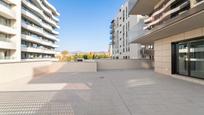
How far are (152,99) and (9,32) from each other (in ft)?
106

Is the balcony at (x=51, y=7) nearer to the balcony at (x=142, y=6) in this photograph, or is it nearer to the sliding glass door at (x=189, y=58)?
the balcony at (x=142, y=6)

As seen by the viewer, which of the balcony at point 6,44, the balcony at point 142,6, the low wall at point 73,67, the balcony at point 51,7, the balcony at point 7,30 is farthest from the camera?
the balcony at point 51,7

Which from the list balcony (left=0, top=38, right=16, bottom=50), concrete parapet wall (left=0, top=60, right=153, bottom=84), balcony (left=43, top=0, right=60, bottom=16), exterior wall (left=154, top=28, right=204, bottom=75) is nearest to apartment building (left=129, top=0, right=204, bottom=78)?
exterior wall (left=154, top=28, right=204, bottom=75)

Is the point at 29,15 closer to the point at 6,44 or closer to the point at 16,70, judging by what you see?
the point at 6,44

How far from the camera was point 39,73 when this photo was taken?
17.8 m

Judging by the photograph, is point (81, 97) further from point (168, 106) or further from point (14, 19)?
point (14, 19)

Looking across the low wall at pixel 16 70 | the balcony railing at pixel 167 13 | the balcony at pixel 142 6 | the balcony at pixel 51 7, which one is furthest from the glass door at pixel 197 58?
the balcony at pixel 51 7

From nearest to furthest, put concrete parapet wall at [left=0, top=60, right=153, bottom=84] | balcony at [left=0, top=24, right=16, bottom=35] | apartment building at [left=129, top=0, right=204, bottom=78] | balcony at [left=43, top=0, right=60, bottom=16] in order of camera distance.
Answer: apartment building at [left=129, top=0, right=204, bottom=78] < concrete parapet wall at [left=0, top=60, right=153, bottom=84] < balcony at [left=0, top=24, right=16, bottom=35] < balcony at [left=43, top=0, right=60, bottom=16]

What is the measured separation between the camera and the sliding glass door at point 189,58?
39.0 feet

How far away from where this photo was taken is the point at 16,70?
1354 centimetres

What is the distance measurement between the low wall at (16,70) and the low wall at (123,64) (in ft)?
28.3

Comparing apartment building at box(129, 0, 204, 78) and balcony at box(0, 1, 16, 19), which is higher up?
balcony at box(0, 1, 16, 19)

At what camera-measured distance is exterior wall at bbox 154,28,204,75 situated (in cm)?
1366

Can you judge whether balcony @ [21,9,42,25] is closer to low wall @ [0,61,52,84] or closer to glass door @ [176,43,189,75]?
low wall @ [0,61,52,84]
